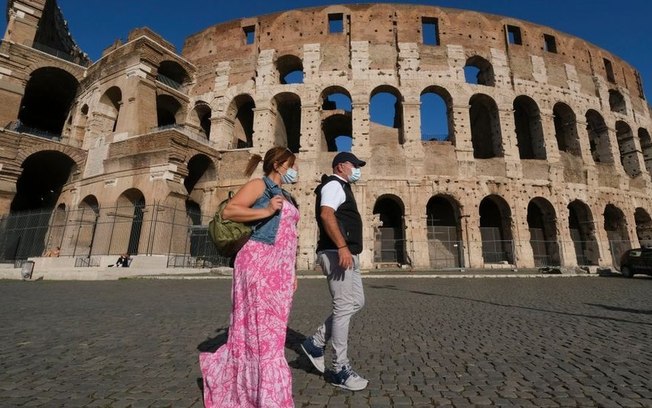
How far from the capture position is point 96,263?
44.9ft

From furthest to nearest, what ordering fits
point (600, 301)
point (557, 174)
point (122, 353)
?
point (557, 174), point (600, 301), point (122, 353)

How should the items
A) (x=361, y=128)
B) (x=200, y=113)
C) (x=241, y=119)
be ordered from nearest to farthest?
1. (x=361, y=128)
2. (x=200, y=113)
3. (x=241, y=119)

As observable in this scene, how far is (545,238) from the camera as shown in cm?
1641

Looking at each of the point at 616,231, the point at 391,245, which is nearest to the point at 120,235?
the point at 391,245

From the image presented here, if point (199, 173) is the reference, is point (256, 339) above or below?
below

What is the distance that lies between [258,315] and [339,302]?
0.68m

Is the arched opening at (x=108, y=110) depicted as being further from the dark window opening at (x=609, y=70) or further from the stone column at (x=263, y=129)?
the dark window opening at (x=609, y=70)

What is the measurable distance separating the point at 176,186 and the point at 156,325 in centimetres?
1133

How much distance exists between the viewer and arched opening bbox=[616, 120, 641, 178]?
62.4 ft

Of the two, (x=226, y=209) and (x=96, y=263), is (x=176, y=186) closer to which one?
(x=96, y=263)

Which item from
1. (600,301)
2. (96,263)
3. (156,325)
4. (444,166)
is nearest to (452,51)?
(444,166)

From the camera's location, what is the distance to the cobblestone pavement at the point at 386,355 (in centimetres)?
192

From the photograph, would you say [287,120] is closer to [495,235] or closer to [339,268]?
[495,235]

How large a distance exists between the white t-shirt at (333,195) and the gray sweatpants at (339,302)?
1.14 ft
